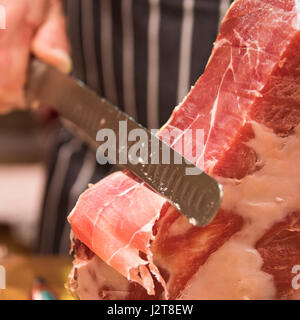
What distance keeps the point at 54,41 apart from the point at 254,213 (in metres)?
1.22

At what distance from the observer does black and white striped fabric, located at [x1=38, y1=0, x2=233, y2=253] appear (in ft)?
Answer: 5.98

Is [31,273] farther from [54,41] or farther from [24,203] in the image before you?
[24,203]

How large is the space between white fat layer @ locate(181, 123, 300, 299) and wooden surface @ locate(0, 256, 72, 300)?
0.47m

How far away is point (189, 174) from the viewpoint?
1.02 meters

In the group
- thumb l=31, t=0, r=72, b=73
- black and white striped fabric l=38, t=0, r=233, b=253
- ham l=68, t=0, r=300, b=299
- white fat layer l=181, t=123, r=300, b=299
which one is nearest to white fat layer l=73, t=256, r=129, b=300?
ham l=68, t=0, r=300, b=299

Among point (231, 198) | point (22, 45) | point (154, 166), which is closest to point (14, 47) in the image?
point (22, 45)

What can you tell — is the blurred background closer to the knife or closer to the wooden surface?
the wooden surface

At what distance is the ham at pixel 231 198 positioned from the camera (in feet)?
3.49

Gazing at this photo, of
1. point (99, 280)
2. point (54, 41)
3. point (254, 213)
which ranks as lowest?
point (99, 280)

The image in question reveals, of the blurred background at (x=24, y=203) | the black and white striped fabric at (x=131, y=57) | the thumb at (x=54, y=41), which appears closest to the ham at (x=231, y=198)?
the blurred background at (x=24, y=203)

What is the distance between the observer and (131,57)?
6.54 feet
